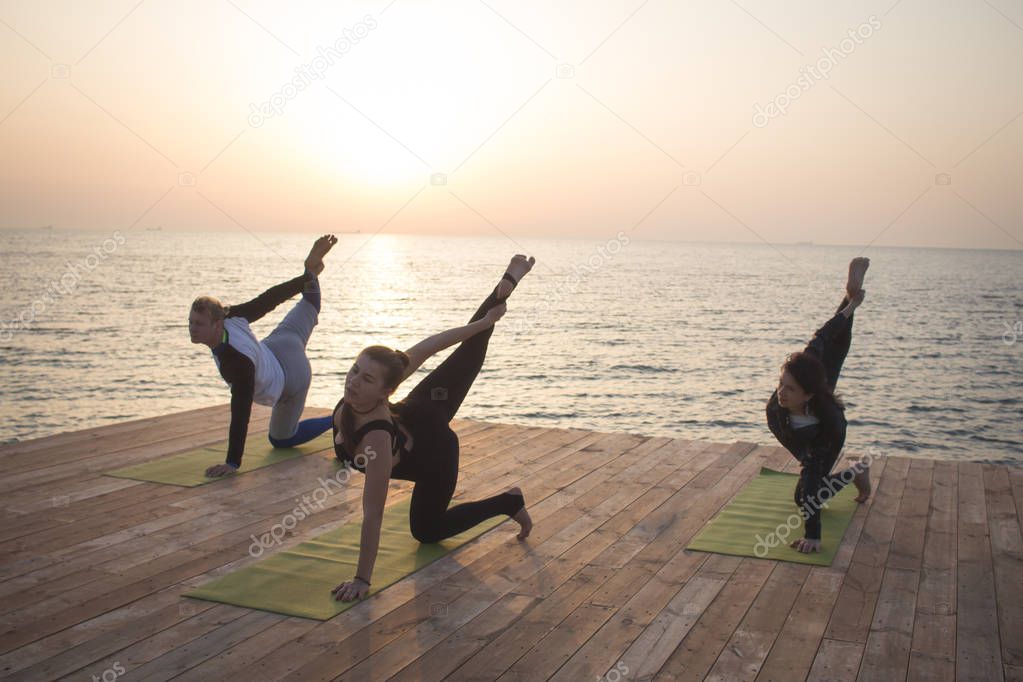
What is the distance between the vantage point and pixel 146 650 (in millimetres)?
2441

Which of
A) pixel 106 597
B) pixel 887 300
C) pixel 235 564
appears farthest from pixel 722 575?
pixel 887 300

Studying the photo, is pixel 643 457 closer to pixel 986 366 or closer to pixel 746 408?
pixel 746 408

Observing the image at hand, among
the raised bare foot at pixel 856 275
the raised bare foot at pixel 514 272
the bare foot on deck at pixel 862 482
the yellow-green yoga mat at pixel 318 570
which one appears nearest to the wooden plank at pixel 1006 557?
the bare foot on deck at pixel 862 482

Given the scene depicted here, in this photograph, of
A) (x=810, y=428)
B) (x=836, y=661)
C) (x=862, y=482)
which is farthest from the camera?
(x=862, y=482)

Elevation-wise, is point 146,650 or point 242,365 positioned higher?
point 242,365

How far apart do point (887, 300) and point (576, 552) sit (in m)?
35.5

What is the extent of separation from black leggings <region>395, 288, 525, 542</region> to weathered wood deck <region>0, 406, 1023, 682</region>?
15cm

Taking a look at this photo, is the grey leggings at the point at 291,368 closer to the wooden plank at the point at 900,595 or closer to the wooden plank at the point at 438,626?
the wooden plank at the point at 438,626

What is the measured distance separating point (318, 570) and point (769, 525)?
1.90 metres

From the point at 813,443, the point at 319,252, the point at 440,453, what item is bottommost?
the point at 813,443

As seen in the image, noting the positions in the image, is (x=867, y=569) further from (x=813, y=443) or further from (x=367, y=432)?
(x=367, y=432)

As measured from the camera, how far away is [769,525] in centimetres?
372

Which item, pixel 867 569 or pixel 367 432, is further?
pixel 867 569

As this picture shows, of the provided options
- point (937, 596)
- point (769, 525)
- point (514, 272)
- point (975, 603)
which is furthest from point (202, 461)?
point (975, 603)
